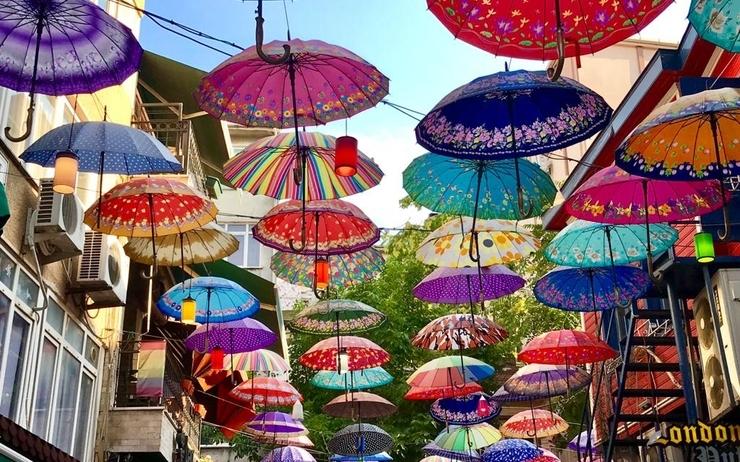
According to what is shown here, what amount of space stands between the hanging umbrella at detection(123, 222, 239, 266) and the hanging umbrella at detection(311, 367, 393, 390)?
19.8 feet

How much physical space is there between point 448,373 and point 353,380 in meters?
2.20

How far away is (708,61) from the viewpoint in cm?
1469

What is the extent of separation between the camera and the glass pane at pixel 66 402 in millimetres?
13086

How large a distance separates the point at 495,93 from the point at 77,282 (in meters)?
7.85

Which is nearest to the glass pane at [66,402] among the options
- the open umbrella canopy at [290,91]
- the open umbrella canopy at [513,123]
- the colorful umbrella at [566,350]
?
the open umbrella canopy at [290,91]

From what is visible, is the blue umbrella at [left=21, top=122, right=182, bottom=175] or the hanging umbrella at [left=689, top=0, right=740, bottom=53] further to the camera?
the blue umbrella at [left=21, top=122, right=182, bottom=175]

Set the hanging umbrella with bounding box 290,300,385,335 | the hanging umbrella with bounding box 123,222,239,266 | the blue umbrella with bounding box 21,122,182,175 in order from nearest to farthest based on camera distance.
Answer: the blue umbrella with bounding box 21,122,182,175 → the hanging umbrella with bounding box 123,222,239,266 → the hanging umbrella with bounding box 290,300,385,335

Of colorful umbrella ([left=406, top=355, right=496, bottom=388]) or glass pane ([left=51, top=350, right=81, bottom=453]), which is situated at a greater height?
colorful umbrella ([left=406, top=355, right=496, bottom=388])

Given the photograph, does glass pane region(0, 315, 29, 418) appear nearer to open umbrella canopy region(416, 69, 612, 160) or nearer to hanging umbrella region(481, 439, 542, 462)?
open umbrella canopy region(416, 69, 612, 160)

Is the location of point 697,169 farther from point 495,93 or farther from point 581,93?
point 495,93

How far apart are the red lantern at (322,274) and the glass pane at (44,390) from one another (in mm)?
3757

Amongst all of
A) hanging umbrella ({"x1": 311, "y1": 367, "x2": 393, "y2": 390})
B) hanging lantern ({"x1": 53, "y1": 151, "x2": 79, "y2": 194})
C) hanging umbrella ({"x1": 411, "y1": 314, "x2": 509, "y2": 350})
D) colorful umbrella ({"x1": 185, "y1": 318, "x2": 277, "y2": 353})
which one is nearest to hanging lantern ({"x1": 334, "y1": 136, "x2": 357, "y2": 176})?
hanging lantern ({"x1": 53, "y1": 151, "x2": 79, "y2": 194})

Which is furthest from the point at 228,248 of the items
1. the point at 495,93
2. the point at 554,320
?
the point at 554,320

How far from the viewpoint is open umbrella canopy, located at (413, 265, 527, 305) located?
1323 centimetres
